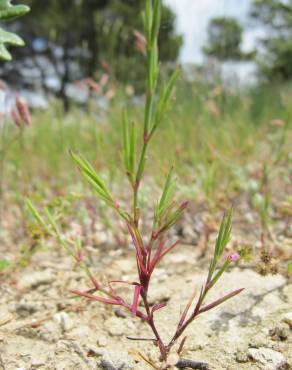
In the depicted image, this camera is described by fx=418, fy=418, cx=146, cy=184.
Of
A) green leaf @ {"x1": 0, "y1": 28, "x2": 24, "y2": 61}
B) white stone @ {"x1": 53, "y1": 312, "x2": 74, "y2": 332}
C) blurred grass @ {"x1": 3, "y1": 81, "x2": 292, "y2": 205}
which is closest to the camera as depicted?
green leaf @ {"x1": 0, "y1": 28, "x2": 24, "y2": 61}

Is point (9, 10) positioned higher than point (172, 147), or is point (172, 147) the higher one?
point (9, 10)

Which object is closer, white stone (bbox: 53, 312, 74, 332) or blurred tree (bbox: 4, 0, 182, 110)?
white stone (bbox: 53, 312, 74, 332)

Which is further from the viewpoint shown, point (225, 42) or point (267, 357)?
point (225, 42)

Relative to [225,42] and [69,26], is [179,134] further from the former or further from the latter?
[69,26]

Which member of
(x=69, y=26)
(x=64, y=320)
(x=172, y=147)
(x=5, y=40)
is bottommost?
(x=64, y=320)

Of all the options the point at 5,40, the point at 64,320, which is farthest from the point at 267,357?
the point at 5,40

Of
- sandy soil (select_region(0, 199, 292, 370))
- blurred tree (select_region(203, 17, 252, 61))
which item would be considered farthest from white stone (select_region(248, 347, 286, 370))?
blurred tree (select_region(203, 17, 252, 61))

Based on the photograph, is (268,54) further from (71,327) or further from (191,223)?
(71,327)

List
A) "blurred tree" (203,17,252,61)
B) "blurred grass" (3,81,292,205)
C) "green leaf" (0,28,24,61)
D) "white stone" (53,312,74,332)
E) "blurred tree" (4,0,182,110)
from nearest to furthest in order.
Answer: "green leaf" (0,28,24,61) < "white stone" (53,312,74,332) < "blurred grass" (3,81,292,205) < "blurred tree" (203,17,252,61) < "blurred tree" (4,0,182,110)

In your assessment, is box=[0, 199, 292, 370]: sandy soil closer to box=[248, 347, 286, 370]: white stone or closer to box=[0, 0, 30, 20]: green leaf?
box=[248, 347, 286, 370]: white stone

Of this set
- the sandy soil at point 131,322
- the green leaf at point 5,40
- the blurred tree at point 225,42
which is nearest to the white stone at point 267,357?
the sandy soil at point 131,322

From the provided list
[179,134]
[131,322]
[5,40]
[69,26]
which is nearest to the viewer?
[5,40]
